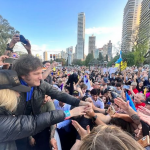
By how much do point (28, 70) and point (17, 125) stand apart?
0.63m

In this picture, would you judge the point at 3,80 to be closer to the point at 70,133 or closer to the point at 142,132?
the point at 142,132

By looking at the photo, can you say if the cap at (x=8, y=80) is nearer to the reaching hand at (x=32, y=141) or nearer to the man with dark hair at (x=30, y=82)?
the man with dark hair at (x=30, y=82)

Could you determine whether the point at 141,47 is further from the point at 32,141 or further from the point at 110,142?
the point at 110,142

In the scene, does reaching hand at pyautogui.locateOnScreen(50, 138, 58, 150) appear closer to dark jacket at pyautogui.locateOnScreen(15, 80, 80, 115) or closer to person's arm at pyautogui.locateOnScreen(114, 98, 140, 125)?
dark jacket at pyautogui.locateOnScreen(15, 80, 80, 115)

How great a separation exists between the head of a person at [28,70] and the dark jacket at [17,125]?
46cm

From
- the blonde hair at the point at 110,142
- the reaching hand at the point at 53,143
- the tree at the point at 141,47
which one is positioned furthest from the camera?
the tree at the point at 141,47

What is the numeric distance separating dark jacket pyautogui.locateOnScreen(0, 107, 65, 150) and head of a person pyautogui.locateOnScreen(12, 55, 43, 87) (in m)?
0.46

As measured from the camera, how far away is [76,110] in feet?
4.50

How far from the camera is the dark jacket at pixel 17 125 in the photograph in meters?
0.94

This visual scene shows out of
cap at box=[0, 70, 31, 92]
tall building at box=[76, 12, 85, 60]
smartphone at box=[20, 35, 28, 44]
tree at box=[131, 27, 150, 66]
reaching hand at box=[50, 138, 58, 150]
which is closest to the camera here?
cap at box=[0, 70, 31, 92]

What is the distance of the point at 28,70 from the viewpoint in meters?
1.37

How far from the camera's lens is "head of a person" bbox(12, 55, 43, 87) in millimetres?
1374

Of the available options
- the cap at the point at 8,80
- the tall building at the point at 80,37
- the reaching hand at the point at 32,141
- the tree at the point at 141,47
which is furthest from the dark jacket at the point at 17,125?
the tall building at the point at 80,37

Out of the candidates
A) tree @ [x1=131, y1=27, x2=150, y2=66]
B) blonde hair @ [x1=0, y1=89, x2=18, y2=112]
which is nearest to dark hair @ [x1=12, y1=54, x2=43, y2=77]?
blonde hair @ [x1=0, y1=89, x2=18, y2=112]
